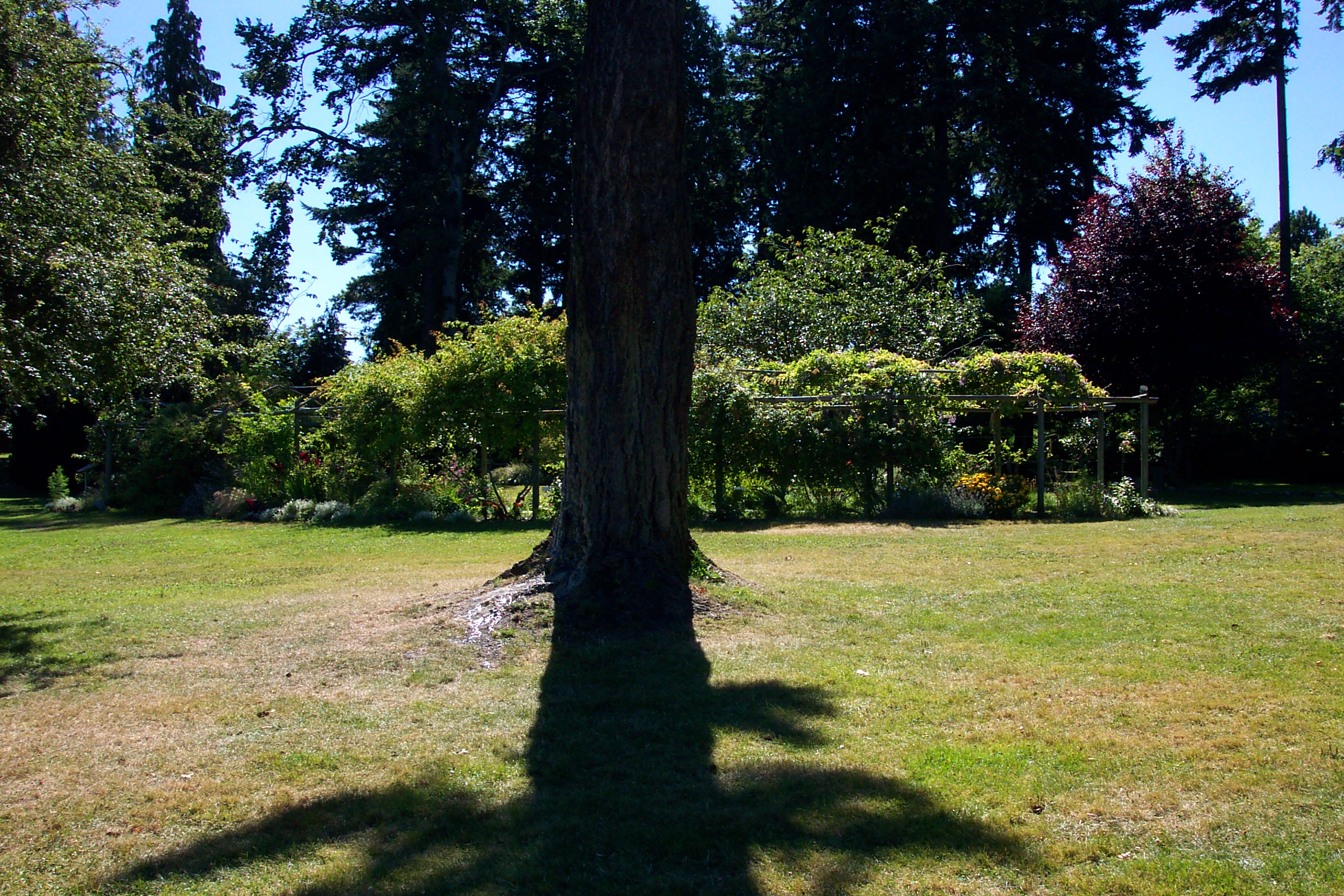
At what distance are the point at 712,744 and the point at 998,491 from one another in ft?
35.9

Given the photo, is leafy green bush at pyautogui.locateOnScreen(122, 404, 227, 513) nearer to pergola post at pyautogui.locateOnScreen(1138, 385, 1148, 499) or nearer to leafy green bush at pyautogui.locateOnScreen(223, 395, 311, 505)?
leafy green bush at pyautogui.locateOnScreen(223, 395, 311, 505)

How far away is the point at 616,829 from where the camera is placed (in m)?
3.79

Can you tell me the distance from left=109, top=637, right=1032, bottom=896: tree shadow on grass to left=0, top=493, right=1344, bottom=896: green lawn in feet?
0.05

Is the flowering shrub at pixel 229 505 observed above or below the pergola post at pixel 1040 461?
below

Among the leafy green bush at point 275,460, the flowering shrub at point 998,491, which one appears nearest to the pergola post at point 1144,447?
the flowering shrub at point 998,491

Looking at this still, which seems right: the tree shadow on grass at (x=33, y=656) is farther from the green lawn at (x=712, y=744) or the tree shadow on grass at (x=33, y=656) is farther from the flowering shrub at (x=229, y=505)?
the flowering shrub at (x=229, y=505)

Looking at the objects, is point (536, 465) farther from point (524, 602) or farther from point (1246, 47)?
point (1246, 47)

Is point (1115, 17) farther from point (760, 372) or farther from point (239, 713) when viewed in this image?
point (239, 713)

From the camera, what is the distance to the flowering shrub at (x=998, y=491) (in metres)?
14.6

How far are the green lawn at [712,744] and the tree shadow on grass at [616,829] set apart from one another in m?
0.02

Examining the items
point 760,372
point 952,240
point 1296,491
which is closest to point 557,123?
point 952,240

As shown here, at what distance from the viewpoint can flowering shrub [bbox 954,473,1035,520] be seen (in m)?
14.6

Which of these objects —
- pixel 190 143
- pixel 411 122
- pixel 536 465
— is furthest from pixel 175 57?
pixel 536 465

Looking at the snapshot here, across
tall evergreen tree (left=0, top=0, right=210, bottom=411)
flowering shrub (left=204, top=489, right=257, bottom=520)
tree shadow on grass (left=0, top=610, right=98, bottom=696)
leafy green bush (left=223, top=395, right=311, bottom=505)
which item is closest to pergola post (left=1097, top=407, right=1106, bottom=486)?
tall evergreen tree (left=0, top=0, right=210, bottom=411)
